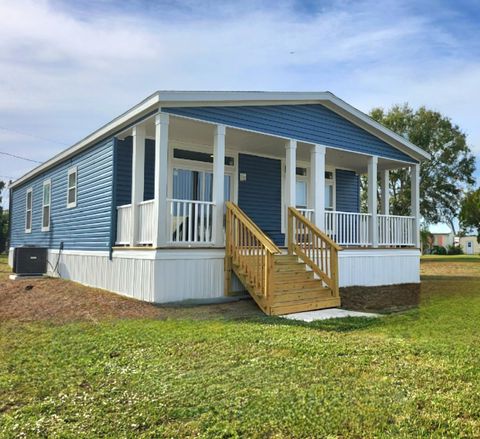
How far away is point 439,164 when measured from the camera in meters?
28.8

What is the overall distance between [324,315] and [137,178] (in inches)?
170

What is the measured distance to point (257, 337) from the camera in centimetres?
496

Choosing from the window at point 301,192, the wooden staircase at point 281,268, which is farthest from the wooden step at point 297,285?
the window at point 301,192

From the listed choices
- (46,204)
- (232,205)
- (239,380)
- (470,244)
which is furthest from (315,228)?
(470,244)

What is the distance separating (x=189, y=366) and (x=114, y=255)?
5361mm

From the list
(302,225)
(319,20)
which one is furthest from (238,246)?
(319,20)

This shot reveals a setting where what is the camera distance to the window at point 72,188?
1133 cm

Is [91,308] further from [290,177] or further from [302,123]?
[302,123]

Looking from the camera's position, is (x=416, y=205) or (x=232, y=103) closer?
(x=232, y=103)

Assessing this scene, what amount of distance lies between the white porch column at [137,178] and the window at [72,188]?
144 inches

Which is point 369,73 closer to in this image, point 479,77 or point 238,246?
point 479,77

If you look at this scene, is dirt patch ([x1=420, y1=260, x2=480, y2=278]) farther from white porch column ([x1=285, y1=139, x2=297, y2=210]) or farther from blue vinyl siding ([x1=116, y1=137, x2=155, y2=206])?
blue vinyl siding ([x1=116, y1=137, x2=155, y2=206])

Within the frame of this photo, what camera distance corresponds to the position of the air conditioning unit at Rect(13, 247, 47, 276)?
11.5 m

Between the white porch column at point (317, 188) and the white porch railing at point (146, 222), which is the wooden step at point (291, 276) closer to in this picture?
the white porch column at point (317, 188)
